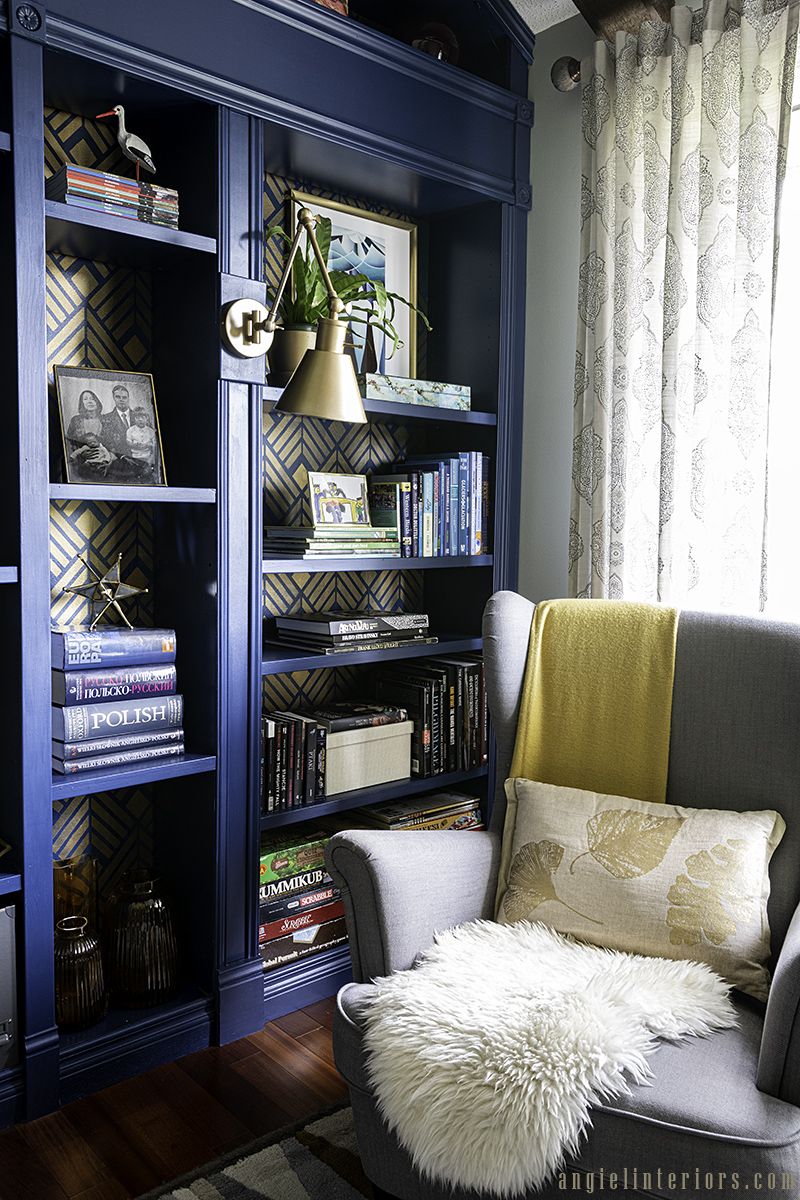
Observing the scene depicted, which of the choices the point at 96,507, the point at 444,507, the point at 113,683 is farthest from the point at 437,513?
the point at 113,683

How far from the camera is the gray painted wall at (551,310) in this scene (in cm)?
259

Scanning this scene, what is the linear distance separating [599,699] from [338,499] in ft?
2.96

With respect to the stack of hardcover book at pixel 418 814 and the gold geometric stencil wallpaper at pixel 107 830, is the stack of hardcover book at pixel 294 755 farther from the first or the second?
the gold geometric stencil wallpaper at pixel 107 830

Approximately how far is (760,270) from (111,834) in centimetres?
200

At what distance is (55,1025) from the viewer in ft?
6.02

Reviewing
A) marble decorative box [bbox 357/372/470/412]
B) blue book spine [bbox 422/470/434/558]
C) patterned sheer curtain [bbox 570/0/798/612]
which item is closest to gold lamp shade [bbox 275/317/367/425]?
marble decorative box [bbox 357/372/470/412]

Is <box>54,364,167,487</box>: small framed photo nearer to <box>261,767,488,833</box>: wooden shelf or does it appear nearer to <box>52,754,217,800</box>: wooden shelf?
<box>52,754,217,800</box>: wooden shelf

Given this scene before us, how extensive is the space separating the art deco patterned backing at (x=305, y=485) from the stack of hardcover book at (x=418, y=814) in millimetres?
339

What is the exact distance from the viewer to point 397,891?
1621mm

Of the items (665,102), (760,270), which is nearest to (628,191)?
(665,102)

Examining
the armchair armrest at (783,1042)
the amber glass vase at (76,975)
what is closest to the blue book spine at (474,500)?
the amber glass vase at (76,975)

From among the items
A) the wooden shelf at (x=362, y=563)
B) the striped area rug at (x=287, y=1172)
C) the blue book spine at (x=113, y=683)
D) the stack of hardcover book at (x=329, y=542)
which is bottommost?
the striped area rug at (x=287, y=1172)

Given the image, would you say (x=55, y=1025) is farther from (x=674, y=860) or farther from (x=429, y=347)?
(x=429, y=347)

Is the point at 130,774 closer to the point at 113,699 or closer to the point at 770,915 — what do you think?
the point at 113,699
